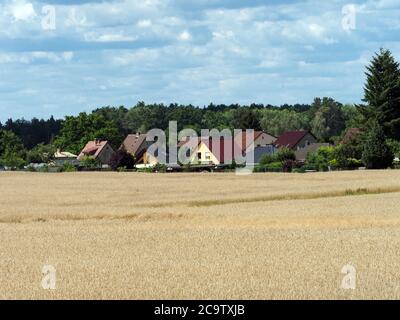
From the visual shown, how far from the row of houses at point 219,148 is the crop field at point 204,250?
249 ft

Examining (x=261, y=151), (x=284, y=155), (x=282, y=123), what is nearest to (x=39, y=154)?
(x=261, y=151)

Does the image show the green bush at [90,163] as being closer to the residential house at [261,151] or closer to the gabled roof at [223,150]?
the gabled roof at [223,150]

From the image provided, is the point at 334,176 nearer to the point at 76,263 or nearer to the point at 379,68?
the point at 379,68

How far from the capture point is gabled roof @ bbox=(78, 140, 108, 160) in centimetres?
13134

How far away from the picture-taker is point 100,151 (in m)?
131

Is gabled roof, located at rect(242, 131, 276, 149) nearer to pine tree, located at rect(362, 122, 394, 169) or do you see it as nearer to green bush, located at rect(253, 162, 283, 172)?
green bush, located at rect(253, 162, 283, 172)

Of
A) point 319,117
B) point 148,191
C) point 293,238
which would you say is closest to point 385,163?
point 148,191

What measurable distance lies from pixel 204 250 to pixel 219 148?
98.4m

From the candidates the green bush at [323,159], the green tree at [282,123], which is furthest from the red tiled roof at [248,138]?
the green tree at [282,123]

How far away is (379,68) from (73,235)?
6876 cm

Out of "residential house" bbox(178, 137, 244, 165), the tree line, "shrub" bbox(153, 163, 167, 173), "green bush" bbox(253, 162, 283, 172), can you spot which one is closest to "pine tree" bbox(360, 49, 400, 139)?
the tree line

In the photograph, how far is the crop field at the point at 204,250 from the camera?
1465 cm

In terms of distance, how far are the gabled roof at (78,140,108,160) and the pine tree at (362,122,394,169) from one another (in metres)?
58.7

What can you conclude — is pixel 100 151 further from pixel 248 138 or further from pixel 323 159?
pixel 323 159
